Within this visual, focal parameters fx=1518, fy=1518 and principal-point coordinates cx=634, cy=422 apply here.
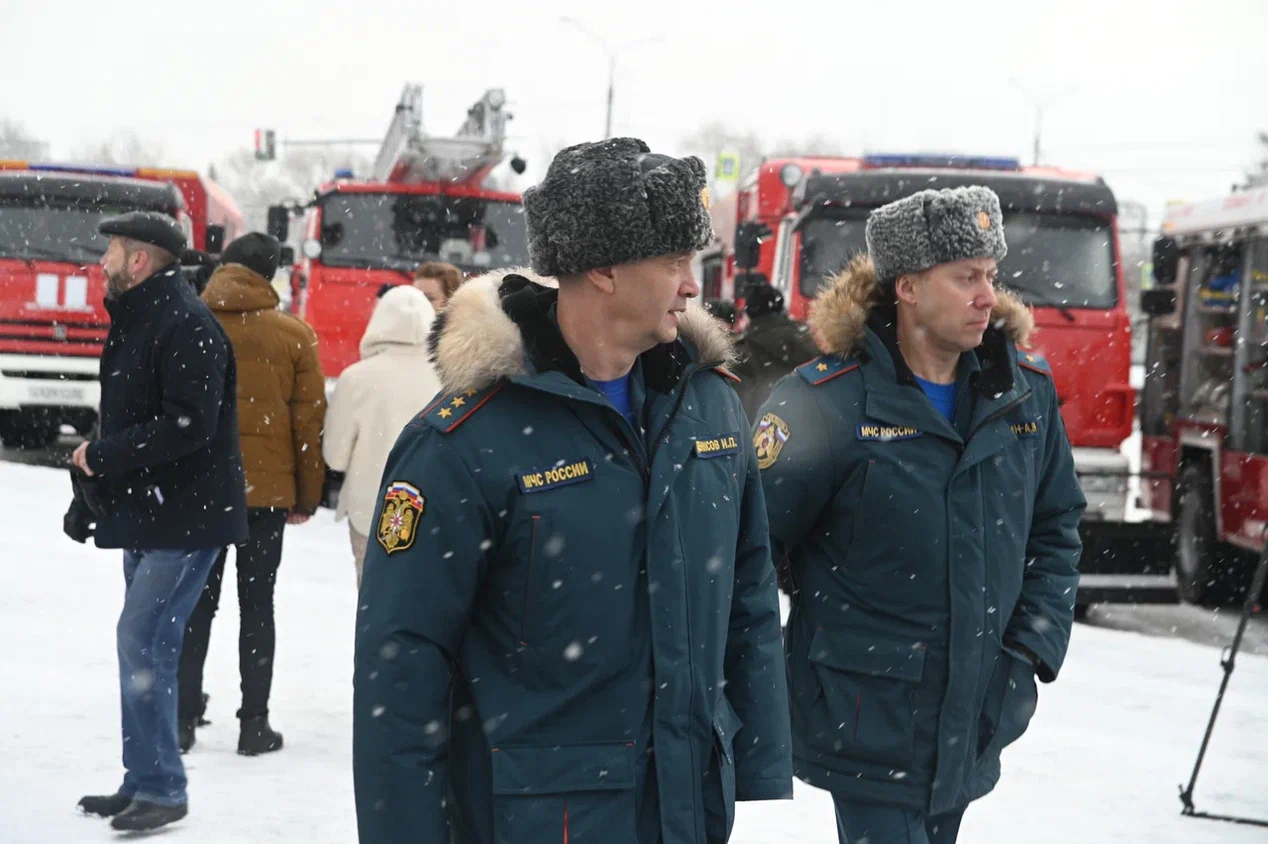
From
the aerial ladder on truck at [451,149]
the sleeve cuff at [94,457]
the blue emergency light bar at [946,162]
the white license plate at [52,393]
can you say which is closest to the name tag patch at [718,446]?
the sleeve cuff at [94,457]

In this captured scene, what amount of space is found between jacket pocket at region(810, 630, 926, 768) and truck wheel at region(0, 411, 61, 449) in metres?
14.9

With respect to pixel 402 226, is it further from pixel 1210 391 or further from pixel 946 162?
pixel 1210 391

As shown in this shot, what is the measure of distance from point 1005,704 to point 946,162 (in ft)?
26.8

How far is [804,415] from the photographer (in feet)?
11.3

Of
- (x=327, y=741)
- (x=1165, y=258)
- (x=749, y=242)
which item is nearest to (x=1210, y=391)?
(x=1165, y=258)

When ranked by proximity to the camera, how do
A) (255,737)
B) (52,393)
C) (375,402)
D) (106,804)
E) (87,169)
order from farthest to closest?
(87,169) → (52,393) → (375,402) → (255,737) → (106,804)

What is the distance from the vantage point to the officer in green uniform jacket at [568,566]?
7.37ft

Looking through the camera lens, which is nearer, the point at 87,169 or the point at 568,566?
the point at 568,566

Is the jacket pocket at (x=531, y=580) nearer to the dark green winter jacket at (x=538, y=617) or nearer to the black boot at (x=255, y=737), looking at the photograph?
the dark green winter jacket at (x=538, y=617)

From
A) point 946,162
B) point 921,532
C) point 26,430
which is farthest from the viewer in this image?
point 26,430

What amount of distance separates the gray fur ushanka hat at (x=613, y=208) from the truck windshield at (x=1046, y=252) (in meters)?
7.68

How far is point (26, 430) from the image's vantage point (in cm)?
1811

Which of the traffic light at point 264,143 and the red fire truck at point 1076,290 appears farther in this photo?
the traffic light at point 264,143

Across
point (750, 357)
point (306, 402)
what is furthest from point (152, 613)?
point (750, 357)
